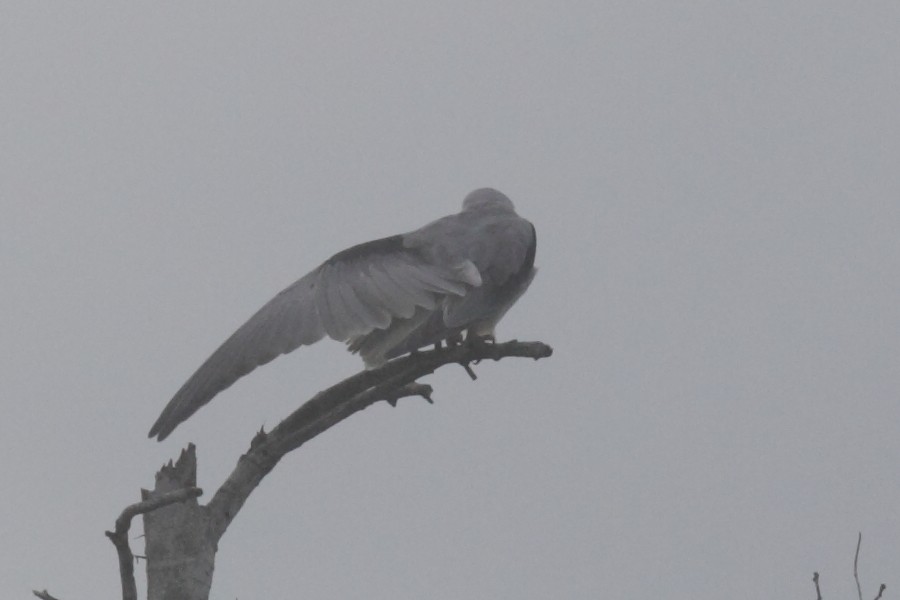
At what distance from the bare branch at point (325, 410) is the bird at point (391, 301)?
0.40 metres

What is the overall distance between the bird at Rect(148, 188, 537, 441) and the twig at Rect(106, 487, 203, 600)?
4.44ft

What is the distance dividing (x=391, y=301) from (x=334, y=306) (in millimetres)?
296

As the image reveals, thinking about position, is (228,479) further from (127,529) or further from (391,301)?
(391,301)

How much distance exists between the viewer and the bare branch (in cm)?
558

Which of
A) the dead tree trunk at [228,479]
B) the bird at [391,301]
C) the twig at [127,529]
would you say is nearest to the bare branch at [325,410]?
the dead tree trunk at [228,479]

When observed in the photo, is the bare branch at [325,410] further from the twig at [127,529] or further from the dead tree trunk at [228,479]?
the twig at [127,529]

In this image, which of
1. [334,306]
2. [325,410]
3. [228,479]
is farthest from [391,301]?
[228,479]

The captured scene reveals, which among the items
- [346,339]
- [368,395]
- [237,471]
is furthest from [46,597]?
[346,339]

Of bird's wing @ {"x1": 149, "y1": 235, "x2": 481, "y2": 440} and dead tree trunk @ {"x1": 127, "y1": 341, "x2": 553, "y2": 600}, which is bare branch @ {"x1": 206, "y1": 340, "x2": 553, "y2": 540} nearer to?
dead tree trunk @ {"x1": 127, "y1": 341, "x2": 553, "y2": 600}

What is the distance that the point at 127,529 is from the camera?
445cm

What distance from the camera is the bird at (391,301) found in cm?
621

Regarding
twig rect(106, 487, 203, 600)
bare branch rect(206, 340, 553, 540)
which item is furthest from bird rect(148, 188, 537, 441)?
twig rect(106, 487, 203, 600)

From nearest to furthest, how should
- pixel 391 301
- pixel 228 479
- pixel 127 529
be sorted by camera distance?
pixel 127 529 → pixel 228 479 → pixel 391 301

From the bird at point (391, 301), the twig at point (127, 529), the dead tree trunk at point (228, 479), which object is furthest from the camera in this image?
Result: the bird at point (391, 301)
